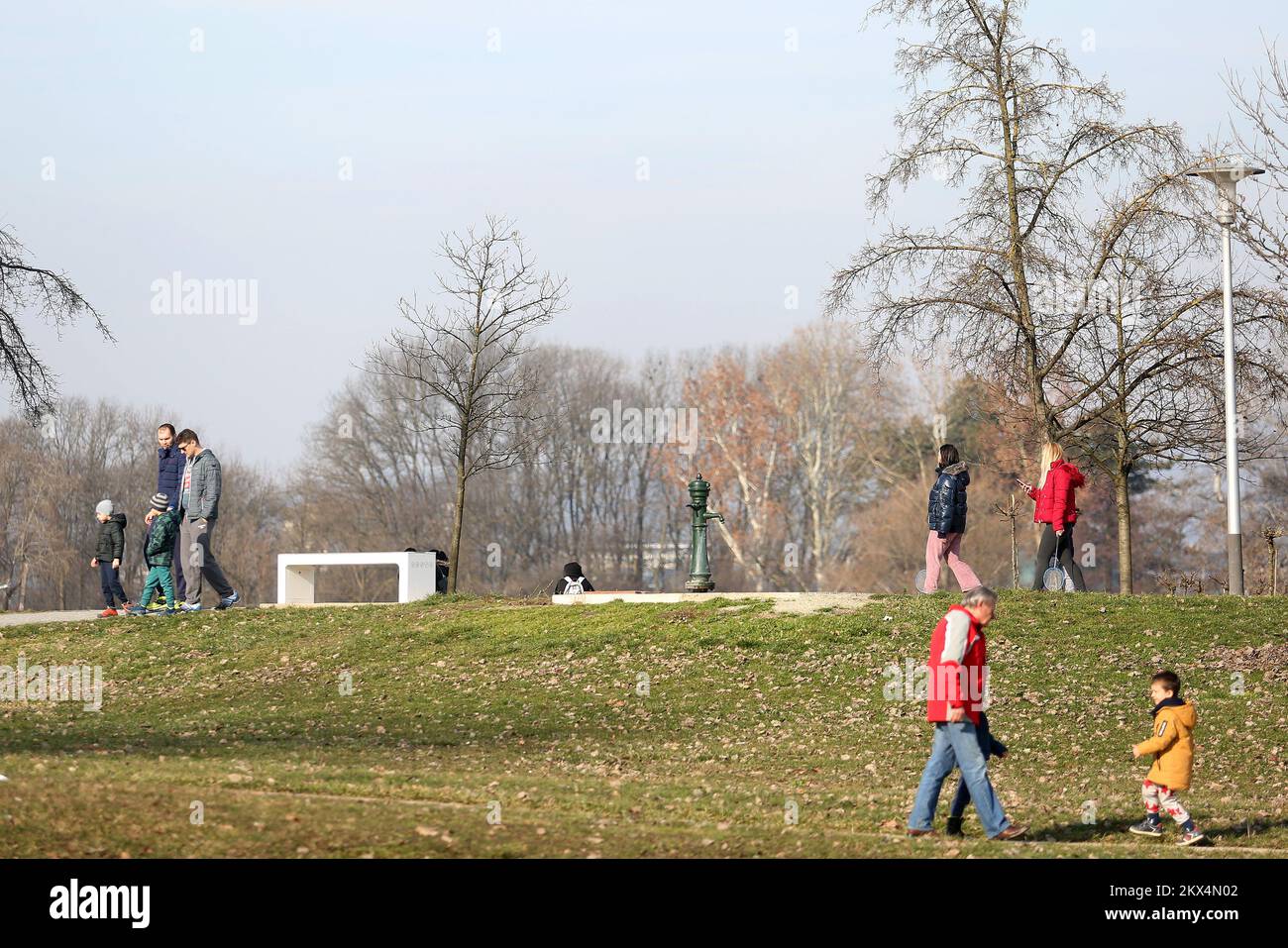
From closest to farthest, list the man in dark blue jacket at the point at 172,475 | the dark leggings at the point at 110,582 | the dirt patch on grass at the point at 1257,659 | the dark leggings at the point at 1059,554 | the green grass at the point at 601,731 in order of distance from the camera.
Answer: the green grass at the point at 601,731 < the dirt patch on grass at the point at 1257,659 < the dark leggings at the point at 1059,554 < the man in dark blue jacket at the point at 172,475 < the dark leggings at the point at 110,582

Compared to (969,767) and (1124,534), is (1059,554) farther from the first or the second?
(969,767)

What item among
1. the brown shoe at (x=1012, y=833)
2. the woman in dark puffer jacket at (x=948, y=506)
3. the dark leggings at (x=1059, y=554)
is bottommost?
the brown shoe at (x=1012, y=833)

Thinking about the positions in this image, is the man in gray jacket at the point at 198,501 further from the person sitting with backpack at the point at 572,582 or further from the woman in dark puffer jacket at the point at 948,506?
the woman in dark puffer jacket at the point at 948,506

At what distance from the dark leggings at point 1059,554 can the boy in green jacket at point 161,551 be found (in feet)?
39.1

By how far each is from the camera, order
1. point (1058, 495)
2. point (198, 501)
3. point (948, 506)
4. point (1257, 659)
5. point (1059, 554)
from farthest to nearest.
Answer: point (198, 501), point (1059, 554), point (1058, 495), point (948, 506), point (1257, 659)

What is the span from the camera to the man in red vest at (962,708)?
368 inches

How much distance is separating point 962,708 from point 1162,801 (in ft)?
5.92

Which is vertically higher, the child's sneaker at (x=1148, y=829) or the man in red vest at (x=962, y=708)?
the man in red vest at (x=962, y=708)

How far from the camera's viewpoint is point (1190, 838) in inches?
383

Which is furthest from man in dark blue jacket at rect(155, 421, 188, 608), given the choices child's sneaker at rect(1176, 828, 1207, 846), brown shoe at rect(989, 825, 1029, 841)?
child's sneaker at rect(1176, 828, 1207, 846)

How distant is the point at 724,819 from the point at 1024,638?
25.3 ft

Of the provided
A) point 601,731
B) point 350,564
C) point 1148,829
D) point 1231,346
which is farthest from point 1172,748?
point 350,564

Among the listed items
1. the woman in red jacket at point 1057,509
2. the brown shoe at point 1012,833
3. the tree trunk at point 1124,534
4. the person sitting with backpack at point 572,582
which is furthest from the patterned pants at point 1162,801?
the tree trunk at point 1124,534

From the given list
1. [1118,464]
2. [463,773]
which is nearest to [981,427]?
[1118,464]
